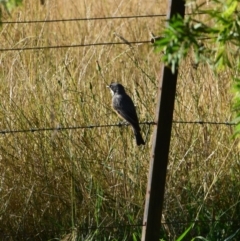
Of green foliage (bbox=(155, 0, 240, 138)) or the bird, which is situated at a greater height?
green foliage (bbox=(155, 0, 240, 138))

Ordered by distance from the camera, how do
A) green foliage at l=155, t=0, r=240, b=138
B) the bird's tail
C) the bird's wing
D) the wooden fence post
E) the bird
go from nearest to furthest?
green foliage at l=155, t=0, r=240, b=138 < the wooden fence post < the bird's tail < the bird < the bird's wing

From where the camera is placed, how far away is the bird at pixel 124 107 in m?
4.99

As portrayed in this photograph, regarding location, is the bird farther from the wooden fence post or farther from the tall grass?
the wooden fence post

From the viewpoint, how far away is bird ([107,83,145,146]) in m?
4.99

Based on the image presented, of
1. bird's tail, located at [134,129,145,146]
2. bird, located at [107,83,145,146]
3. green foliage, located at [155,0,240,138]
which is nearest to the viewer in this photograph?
green foliage, located at [155,0,240,138]

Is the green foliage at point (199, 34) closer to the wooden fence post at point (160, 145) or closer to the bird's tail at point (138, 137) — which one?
the wooden fence post at point (160, 145)

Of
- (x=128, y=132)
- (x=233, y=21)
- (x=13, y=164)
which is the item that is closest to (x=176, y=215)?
(x=128, y=132)

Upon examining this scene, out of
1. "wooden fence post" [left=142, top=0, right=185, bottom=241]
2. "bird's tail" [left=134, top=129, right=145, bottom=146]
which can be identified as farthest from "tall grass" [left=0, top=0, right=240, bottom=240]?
"wooden fence post" [left=142, top=0, right=185, bottom=241]

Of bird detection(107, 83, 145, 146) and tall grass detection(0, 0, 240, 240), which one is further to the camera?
bird detection(107, 83, 145, 146)

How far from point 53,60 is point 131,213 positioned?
61.7 inches

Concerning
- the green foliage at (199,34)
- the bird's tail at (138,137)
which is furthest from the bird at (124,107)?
the green foliage at (199,34)

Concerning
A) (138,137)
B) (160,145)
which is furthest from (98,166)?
(160,145)

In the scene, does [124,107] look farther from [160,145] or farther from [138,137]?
[160,145]

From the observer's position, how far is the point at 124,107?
18.0 ft
